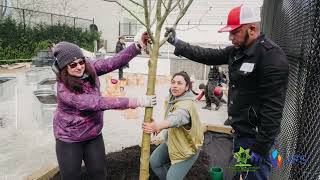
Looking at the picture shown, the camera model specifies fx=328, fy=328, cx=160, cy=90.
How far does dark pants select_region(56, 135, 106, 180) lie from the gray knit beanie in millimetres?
673

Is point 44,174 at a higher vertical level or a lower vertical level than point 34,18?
lower

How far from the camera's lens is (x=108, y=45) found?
29766 millimetres

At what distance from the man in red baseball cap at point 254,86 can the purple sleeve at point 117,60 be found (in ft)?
2.83

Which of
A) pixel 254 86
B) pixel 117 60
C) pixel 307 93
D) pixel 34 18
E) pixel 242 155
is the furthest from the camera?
pixel 34 18

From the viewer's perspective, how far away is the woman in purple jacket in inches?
99.7

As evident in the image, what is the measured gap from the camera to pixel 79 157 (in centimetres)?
278

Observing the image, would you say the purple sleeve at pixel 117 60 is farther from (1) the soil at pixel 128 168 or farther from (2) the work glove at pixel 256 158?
(2) the work glove at pixel 256 158

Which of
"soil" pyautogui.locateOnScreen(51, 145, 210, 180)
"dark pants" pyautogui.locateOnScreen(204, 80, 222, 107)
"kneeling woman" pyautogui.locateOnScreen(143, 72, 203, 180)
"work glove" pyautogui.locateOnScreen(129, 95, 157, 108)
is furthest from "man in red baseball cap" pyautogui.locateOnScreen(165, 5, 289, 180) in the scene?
"dark pants" pyautogui.locateOnScreen(204, 80, 222, 107)

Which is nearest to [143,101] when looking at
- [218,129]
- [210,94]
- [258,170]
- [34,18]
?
[258,170]

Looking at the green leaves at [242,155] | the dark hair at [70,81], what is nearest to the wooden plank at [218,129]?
the green leaves at [242,155]

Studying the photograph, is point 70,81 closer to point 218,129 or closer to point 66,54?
point 66,54

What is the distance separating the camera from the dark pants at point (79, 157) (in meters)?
2.72

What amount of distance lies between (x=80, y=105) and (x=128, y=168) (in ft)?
4.47

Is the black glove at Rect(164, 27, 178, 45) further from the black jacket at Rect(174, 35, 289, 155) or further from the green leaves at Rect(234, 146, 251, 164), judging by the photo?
the green leaves at Rect(234, 146, 251, 164)
